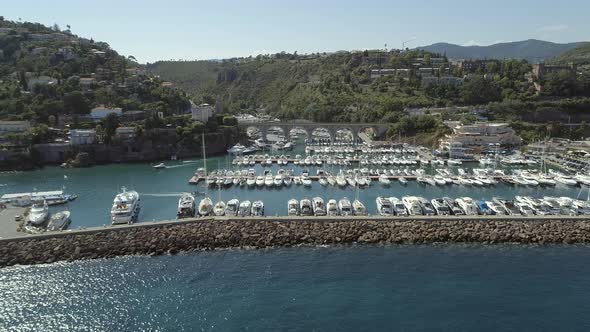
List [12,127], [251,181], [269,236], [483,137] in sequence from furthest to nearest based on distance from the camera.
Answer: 1. [483,137]
2. [12,127]
3. [251,181]
4. [269,236]

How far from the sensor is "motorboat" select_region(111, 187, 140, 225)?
27.8 m

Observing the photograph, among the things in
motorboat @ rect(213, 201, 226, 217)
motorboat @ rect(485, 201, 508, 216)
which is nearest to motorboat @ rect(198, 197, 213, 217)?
motorboat @ rect(213, 201, 226, 217)

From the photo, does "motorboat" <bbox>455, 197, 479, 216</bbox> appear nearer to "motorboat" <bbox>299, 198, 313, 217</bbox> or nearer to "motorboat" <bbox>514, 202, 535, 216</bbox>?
"motorboat" <bbox>514, 202, 535, 216</bbox>

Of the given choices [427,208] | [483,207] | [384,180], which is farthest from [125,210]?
[483,207]

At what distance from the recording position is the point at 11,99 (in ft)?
191

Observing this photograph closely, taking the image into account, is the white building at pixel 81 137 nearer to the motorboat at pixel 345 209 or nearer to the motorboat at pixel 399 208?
the motorboat at pixel 345 209

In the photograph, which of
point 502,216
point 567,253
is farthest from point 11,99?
point 567,253

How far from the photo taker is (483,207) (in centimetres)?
2936

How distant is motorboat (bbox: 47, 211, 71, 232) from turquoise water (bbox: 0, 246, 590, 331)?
16.0 feet

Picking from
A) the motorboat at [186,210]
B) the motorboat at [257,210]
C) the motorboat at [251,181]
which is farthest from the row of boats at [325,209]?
the motorboat at [251,181]

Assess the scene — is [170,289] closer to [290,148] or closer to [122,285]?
[122,285]

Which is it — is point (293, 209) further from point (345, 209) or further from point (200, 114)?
point (200, 114)

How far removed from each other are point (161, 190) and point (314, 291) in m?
22.3

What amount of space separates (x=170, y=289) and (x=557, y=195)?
3052 centimetres
